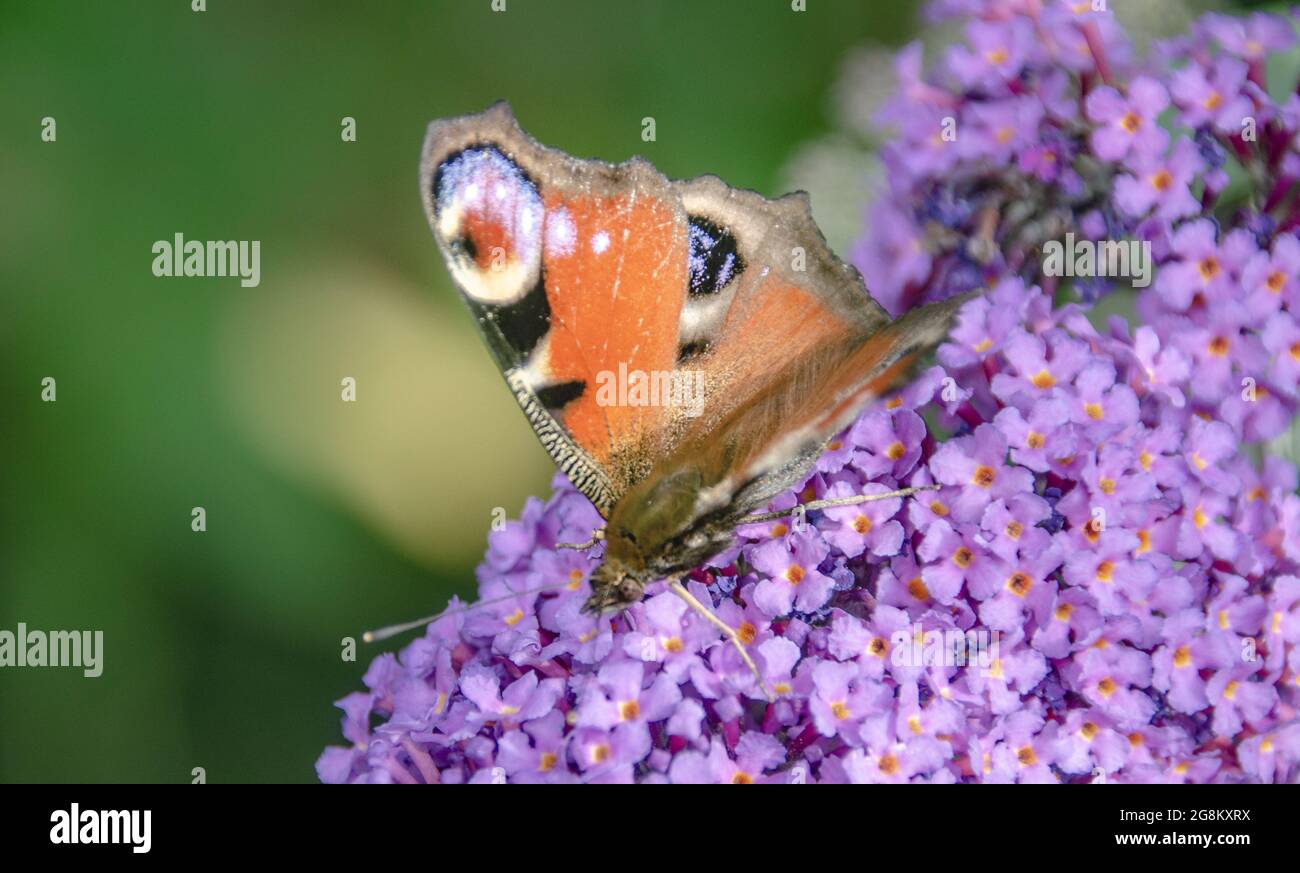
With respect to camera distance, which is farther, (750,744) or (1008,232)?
(1008,232)

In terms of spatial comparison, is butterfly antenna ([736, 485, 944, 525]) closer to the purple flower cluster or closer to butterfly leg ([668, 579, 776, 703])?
the purple flower cluster

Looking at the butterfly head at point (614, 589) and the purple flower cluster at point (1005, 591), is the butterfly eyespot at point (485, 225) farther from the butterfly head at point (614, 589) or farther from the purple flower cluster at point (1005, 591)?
the butterfly head at point (614, 589)

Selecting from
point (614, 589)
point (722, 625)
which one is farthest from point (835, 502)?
point (614, 589)

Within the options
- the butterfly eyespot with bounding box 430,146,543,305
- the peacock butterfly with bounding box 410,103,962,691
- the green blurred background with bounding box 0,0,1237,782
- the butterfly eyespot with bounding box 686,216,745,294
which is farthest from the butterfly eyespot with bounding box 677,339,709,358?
the green blurred background with bounding box 0,0,1237,782

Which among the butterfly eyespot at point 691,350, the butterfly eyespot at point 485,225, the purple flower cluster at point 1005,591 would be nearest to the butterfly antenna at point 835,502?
the purple flower cluster at point 1005,591
